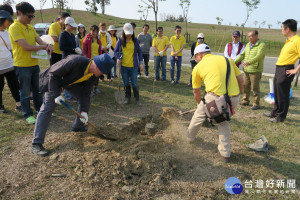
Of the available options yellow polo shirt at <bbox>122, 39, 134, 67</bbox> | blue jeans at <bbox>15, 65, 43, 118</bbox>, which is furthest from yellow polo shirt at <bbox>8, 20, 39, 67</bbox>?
yellow polo shirt at <bbox>122, 39, 134, 67</bbox>

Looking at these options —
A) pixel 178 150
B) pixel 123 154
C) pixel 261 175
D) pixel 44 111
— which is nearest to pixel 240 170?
pixel 261 175

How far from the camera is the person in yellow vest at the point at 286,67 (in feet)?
14.3

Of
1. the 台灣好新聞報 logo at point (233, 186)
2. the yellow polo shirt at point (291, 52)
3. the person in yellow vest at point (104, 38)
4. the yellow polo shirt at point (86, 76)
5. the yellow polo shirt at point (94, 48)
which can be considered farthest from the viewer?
the person in yellow vest at point (104, 38)

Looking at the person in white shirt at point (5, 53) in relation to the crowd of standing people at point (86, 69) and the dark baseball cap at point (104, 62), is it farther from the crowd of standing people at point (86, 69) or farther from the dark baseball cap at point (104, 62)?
the dark baseball cap at point (104, 62)

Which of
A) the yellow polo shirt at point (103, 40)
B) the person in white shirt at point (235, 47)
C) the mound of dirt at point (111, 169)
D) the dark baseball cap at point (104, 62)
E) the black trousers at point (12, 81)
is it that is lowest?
the mound of dirt at point (111, 169)

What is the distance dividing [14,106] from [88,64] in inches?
129

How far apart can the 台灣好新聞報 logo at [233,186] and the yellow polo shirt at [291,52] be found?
3.04 meters

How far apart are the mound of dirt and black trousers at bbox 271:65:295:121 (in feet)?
7.03

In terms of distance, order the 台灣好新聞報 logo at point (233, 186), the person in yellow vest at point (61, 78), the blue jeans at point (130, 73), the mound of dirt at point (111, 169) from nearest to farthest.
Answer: the mound of dirt at point (111, 169), the 台灣好新聞報 logo at point (233, 186), the person in yellow vest at point (61, 78), the blue jeans at point (130, 73)

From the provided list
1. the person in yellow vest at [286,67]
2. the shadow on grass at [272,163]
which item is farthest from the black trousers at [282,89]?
the shadow on grass at [272,163]

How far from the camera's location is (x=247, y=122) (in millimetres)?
4918

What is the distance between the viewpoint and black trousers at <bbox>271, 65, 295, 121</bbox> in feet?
15.0

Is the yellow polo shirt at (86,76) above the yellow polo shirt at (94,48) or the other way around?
the other way around

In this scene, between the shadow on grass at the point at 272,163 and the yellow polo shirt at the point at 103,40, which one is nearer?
the shadow on grass at the point at 272,163
